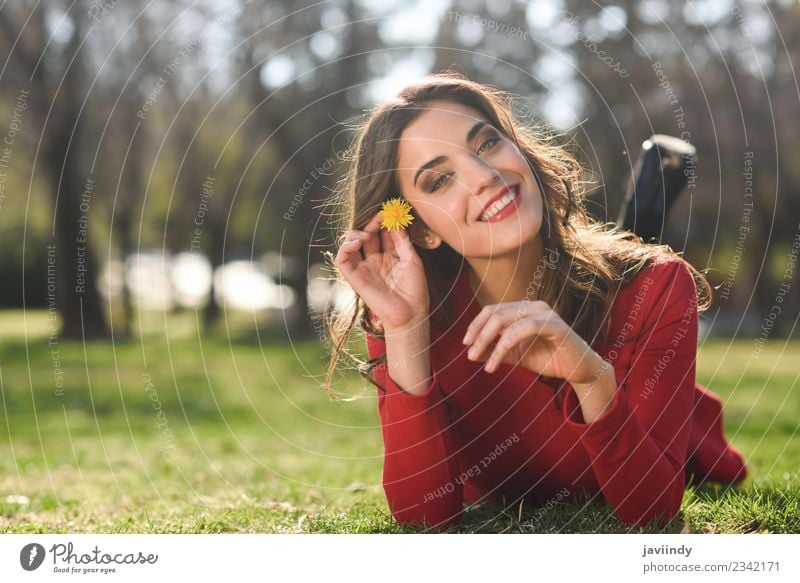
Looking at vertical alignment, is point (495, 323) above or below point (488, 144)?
below

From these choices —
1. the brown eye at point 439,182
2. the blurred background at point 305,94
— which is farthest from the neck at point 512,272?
the blurred background at point 305,94

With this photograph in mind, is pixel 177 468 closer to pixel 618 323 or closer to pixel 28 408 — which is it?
pixel 618 323

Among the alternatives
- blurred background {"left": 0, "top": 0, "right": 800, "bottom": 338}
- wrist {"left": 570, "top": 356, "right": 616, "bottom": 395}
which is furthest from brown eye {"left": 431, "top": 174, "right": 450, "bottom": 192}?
blurred background {"left": 0, "top": 0, "right": 800, "bottom": 338}

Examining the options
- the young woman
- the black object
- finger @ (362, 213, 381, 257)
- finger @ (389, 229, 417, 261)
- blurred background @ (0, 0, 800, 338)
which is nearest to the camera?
the young woman

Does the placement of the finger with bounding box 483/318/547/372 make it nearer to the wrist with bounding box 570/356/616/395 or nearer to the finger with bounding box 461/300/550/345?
the finger with bounding box 461/300/550/345

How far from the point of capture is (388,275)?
283 centimetres

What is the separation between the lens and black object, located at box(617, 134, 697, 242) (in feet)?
14.0

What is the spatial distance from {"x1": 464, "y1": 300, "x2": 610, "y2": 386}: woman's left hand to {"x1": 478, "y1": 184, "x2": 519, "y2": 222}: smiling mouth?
61cm

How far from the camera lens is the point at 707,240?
833 inches

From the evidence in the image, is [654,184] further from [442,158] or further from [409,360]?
[409,360]

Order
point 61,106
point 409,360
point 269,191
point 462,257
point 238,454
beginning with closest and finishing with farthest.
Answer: point 409,360, point 462,257, point 238,454, point 61,106, point 269,191

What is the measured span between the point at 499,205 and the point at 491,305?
47 centimetres
